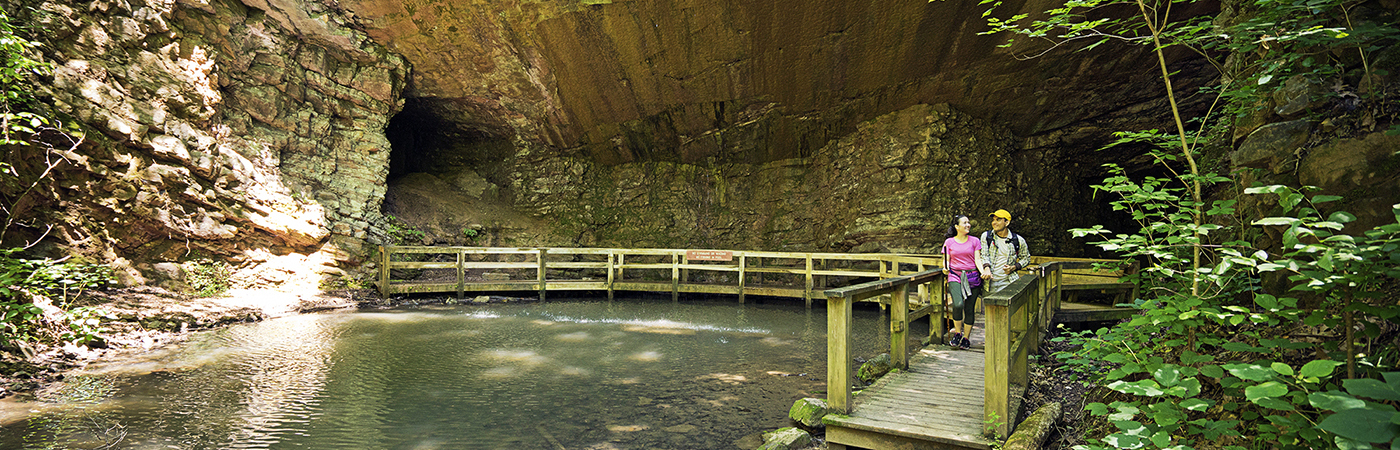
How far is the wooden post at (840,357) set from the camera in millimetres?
3434

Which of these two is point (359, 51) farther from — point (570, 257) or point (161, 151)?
point (570, 257)

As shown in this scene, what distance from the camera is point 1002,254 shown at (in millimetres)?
4770

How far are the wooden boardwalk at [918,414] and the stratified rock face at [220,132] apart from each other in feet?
32.9

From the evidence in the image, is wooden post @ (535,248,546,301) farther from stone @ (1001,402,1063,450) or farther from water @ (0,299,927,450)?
stone @ (1001,402,1063,450)

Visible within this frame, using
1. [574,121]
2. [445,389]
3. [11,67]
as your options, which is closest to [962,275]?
[445,389]

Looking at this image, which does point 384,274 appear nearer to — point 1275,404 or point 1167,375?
point 1167,375

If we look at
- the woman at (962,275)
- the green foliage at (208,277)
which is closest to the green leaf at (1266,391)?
the woman at (962,275)

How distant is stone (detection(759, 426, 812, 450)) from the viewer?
355cm

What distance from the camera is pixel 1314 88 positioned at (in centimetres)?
253

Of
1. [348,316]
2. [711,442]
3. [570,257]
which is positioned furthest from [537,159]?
[711,442]

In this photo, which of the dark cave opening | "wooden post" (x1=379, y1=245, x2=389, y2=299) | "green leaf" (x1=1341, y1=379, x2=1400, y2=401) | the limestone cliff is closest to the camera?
"green leaf" (x1=1341, y1=379, x2=1400, y2=401)

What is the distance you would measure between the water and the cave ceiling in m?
5.39

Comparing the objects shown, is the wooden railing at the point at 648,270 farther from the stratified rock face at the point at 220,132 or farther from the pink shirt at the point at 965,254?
the pink shirt at the point at 965,254

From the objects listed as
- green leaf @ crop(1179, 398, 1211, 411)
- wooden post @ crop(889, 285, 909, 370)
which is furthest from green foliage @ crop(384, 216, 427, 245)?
green leaf @ crop(1179, 398, 1211, 411)
